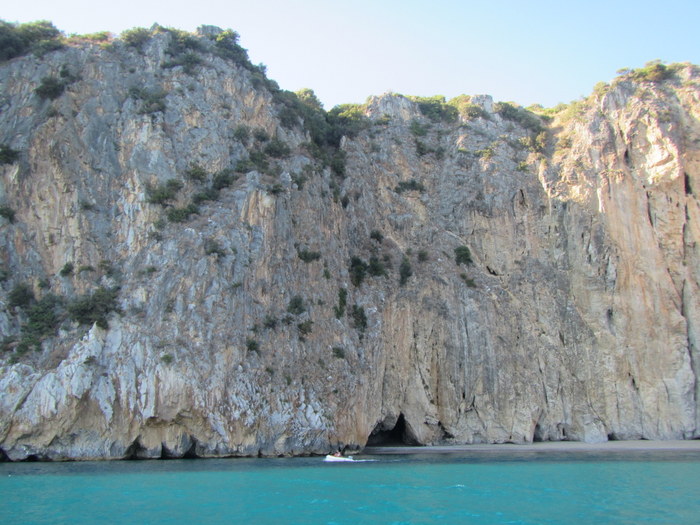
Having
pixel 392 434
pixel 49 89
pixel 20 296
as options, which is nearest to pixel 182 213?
pixel 20 296

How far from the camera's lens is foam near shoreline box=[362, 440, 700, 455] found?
35019 mm

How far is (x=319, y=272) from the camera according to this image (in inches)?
1607

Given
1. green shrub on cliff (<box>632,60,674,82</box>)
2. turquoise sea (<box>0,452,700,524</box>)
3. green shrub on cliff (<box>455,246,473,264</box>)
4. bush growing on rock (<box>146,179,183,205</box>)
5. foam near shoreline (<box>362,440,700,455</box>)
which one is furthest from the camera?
green shrub on cliff (<box>632,60,674,82</box>)

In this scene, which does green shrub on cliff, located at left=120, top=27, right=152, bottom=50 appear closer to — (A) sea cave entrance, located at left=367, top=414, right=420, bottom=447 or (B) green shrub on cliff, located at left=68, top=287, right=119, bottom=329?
(B) green shrub on cliff, located at left=68, top=287, right=119, bottom=329

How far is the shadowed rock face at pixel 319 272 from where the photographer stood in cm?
3108

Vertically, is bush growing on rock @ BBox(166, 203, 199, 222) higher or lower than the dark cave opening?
higher

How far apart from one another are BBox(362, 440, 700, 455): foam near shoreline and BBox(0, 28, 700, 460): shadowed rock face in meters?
1.40

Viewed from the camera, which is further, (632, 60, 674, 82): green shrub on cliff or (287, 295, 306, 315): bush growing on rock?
(632, 60, 674, 82): green shrub on cliff

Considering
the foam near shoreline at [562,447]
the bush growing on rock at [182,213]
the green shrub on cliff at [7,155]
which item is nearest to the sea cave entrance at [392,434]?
the foam near shoreline at [562,447]

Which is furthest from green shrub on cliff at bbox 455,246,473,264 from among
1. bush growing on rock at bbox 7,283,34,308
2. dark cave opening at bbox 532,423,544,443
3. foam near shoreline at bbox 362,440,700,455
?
bush growing on rock at bbox 7,283,34,308

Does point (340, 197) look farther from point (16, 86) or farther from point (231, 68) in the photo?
point (16, 86)

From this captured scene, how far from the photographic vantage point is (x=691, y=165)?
146ft

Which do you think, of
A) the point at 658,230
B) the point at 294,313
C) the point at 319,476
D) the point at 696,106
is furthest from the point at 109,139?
the point at 696,106

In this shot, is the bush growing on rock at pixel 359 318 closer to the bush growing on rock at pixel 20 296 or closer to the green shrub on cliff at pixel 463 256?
the green shrub on cliff at pixel 463 256
